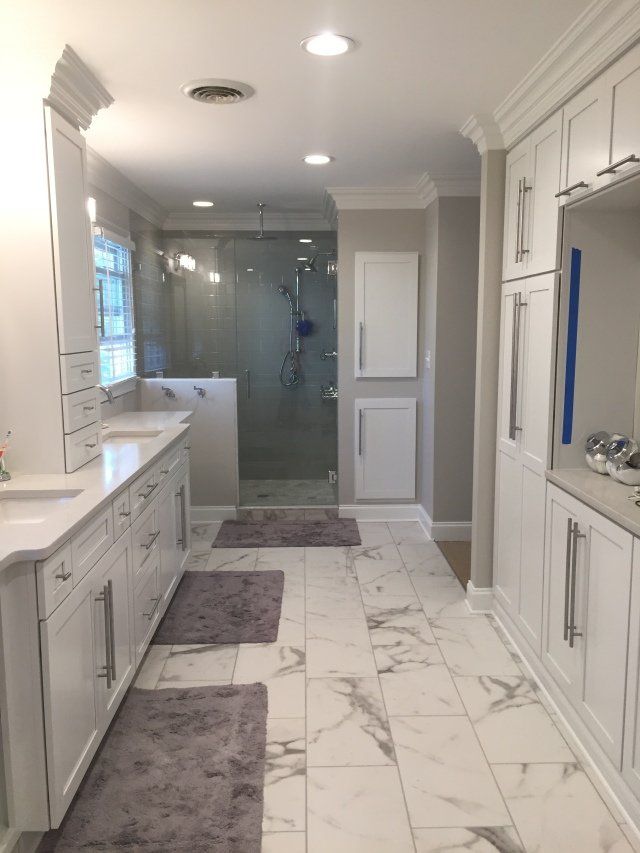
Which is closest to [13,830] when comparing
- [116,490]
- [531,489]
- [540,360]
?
[116,490]

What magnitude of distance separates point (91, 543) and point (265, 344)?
3.87 metres

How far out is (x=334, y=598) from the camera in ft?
12.4

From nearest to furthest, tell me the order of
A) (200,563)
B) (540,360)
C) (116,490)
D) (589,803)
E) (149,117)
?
1. (589,803)
2. (116,490)
3. (540,360)
4. (149,117)
5. (200,563)

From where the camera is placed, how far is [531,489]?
9.55 ft

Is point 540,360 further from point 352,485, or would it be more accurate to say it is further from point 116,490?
point 352,485

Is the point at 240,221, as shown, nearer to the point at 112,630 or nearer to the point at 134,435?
the point at 134,435

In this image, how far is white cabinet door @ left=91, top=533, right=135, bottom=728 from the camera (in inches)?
89.0

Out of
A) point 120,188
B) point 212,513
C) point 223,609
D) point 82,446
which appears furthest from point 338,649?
point 120,188

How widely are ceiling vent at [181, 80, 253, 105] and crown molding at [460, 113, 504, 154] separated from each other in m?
1.04

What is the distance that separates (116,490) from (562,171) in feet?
6.50

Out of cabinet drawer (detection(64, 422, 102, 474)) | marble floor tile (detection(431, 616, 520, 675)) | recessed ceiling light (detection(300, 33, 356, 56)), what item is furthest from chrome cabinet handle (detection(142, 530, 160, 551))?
recessed ceiling light (detection(300, 33, 356, 56))

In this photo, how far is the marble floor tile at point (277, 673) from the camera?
2.70 metres

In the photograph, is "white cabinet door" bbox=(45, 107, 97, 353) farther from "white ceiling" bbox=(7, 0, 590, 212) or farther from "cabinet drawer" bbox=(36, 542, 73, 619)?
"cabinet drawer" bbox=(36, 542, 73, 619)

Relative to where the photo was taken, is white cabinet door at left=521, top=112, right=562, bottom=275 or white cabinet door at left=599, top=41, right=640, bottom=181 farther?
white cabinet door at left=521, top=112, right=562, bottom=275
